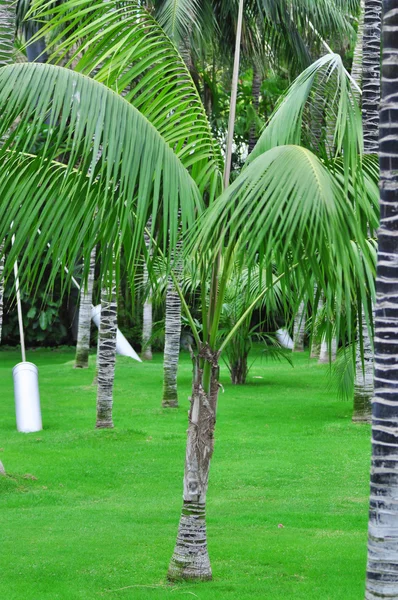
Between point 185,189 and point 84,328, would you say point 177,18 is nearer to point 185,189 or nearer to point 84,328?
point 84,328

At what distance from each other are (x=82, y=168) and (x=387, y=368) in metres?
2.26

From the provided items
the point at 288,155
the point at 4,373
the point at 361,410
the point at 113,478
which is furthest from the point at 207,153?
the point at 4,373

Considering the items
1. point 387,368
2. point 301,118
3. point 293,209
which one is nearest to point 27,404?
point 301,118

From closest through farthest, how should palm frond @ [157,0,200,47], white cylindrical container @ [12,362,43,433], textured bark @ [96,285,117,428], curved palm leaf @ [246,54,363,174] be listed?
1. curved palm leaf @ [246,54,363,174]
2. textured bark @ [96,285,117,428]
3. white cylindrical container @ [12,362,43,433]
4. palm frond @ [157,0,200,47]

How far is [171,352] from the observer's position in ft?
48.0

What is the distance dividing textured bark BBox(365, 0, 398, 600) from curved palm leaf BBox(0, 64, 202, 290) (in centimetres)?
147

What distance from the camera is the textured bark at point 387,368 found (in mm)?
3922

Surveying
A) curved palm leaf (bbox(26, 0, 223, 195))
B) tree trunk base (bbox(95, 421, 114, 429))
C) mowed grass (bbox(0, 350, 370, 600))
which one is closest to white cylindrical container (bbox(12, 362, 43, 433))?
mowed grass (bbox(0, 350, 370, 600))

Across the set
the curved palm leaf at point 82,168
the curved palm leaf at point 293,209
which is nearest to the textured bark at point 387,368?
the curved palm leaf at point 293,209

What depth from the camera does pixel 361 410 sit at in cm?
1299

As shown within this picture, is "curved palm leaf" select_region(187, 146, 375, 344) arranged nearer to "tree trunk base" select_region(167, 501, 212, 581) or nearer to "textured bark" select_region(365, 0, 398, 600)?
"textured bark" select_region(365, 0, 398, 600)

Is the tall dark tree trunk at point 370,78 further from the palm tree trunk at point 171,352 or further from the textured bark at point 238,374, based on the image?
the textured bark at point 238,374

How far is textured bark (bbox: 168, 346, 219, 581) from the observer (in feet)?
19.9

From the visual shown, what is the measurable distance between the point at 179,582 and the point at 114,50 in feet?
11.5
